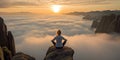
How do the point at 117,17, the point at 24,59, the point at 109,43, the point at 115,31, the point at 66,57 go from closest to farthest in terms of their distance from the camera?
the point at 66,57 < the point at 24,59 < the point at 117,17 < the point at 115,31 < the point at 109,43

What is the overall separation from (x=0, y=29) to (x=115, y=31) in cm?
14061

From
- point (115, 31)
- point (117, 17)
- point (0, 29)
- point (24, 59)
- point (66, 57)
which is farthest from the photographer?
point (115, 31)

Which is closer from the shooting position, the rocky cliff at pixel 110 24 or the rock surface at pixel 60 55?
the rock surface at pixel 60 55

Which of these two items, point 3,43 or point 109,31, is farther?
point 109,31

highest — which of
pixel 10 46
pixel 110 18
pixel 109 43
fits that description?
pixel 10 46

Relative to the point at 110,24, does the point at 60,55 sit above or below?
above

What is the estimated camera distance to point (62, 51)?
97.9ft

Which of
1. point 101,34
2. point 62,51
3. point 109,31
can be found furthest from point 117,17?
point 62,51

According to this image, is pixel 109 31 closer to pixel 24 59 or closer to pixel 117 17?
pixel 117 17

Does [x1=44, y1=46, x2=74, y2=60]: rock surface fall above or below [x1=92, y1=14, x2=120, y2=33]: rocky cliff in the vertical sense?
above

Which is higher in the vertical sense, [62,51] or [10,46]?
[62,51]

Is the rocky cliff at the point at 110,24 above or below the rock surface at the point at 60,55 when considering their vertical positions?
below

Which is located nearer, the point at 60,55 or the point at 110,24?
the point at 60,55

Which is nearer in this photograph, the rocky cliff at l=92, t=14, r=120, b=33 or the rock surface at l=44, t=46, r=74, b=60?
the rock surface at l=44, t=46, r=74, b=60
